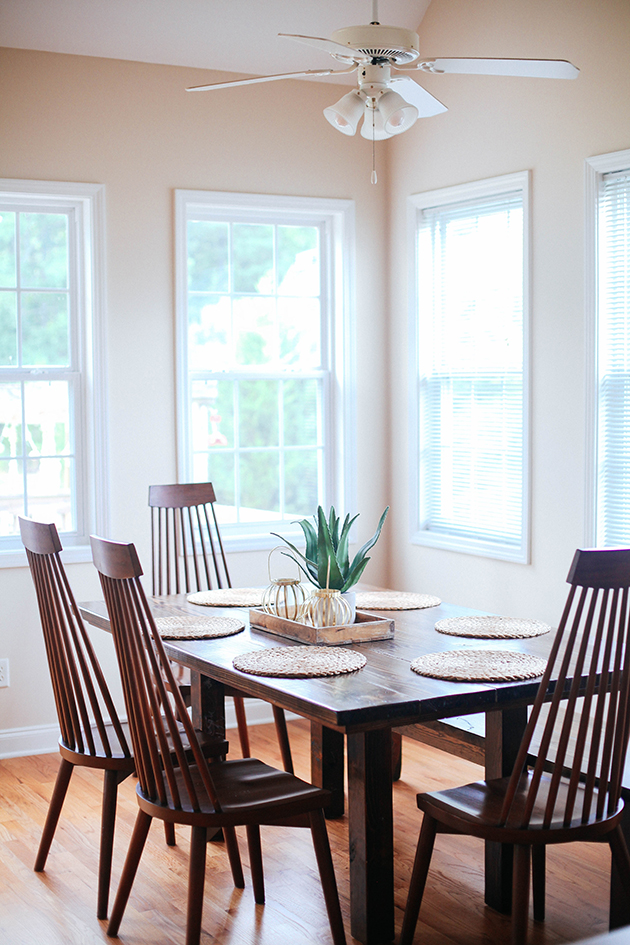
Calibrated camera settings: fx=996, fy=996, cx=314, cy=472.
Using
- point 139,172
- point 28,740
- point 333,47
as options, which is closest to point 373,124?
point 333,47

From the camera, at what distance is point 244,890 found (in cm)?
294

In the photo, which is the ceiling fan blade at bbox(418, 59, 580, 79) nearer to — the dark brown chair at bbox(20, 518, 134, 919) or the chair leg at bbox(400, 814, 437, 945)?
the dark brown chair at bbox(20, 518, 134, 919)

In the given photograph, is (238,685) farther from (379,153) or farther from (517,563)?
(379,153)

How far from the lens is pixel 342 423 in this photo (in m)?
4.89

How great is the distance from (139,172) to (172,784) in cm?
292

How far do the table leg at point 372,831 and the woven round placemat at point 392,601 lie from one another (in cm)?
82

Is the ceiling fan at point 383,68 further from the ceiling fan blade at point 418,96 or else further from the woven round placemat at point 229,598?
the woven round placemat at point 229,598

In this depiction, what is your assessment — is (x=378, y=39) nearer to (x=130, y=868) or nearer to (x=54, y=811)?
(x=130, y=868)

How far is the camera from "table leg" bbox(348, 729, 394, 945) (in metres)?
2.38

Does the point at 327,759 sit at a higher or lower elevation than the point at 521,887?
lower

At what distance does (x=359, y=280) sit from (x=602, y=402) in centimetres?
159

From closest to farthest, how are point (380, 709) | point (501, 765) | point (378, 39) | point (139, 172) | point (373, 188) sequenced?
point (380, 709) < point (378, 39) < point (501, 765) < point (139, 172) < point (373, 188)

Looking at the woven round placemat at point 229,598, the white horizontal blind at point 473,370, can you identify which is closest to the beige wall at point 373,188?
the white horizontal blind at point 473,370

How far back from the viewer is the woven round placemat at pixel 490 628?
9.19 ft
